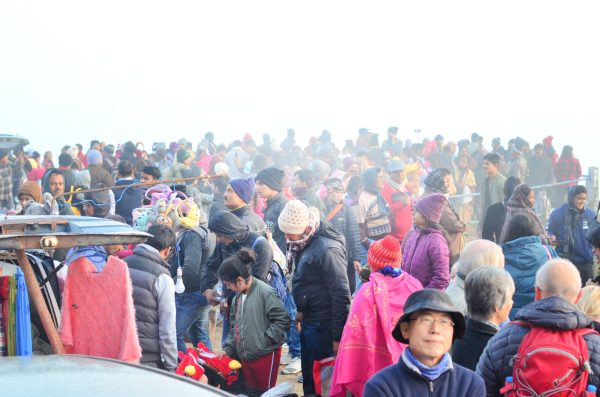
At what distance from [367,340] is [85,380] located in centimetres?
294

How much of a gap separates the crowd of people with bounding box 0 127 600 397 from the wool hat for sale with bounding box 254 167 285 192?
0.03 metres

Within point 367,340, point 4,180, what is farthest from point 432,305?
point 4,180

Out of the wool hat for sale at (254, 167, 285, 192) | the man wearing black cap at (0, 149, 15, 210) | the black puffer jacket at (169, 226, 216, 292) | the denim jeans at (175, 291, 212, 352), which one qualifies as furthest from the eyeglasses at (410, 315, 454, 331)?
the man wearing black cap at (0, 149, 15, 210)

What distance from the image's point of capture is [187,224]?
9.12 meters

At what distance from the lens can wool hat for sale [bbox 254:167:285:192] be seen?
10469mm

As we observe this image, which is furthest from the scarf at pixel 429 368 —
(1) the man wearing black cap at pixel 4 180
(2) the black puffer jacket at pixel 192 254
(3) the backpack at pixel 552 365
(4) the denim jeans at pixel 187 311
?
(1) the man wearing black cap at pixel 4 180

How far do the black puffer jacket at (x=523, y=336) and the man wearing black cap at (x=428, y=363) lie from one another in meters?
0.55

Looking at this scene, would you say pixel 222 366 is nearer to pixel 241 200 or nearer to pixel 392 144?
pixel 241 200

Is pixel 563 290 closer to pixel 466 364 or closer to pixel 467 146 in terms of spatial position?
pixel 466 364

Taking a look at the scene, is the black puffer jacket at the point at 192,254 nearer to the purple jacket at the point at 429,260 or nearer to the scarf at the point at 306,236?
the scarf at the point at 306,236

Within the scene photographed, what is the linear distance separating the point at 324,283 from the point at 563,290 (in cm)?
259

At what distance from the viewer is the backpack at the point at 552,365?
4504mm

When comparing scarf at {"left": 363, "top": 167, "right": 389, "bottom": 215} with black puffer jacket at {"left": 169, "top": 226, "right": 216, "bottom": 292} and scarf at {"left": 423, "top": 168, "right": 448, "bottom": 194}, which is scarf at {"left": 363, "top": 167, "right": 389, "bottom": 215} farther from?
black puffer jacket at {"left": 169, "top": 226, "right": 216, "bottom": 292}

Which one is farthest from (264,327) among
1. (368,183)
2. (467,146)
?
(467,146)
